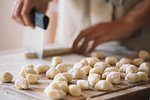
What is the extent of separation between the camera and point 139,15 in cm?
166

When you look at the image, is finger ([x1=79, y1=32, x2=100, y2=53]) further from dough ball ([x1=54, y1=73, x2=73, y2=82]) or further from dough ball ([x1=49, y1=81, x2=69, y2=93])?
dough ball ([x1=49, y1=81, x2=69, y2=93])

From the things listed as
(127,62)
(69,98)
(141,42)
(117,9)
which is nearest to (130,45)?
(141,42)

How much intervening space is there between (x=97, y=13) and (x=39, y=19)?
531mm

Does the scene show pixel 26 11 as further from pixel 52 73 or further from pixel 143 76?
pixel 143 76

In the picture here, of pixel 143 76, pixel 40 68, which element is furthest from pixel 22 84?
pixel 143 76

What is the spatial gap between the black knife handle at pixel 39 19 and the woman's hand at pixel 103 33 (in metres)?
0.27

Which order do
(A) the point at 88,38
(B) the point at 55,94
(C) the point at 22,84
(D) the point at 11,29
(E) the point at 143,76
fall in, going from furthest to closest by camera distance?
1. (D) the point at 11,29
2. (A) the point at 88,38
3. (E) the point at 143,76
4. (C) the point at 22,84
5. (B) the point at 55,94

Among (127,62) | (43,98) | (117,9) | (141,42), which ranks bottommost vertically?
(43,98)

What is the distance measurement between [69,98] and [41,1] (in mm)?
826

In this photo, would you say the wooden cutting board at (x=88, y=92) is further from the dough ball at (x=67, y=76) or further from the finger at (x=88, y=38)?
the finger at (x=88, y=38)

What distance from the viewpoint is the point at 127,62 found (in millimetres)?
1223

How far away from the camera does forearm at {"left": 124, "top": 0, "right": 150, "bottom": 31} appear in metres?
1.65

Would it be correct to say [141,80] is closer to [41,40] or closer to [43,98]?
[43,98]

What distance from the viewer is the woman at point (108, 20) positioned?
5.23 feet
